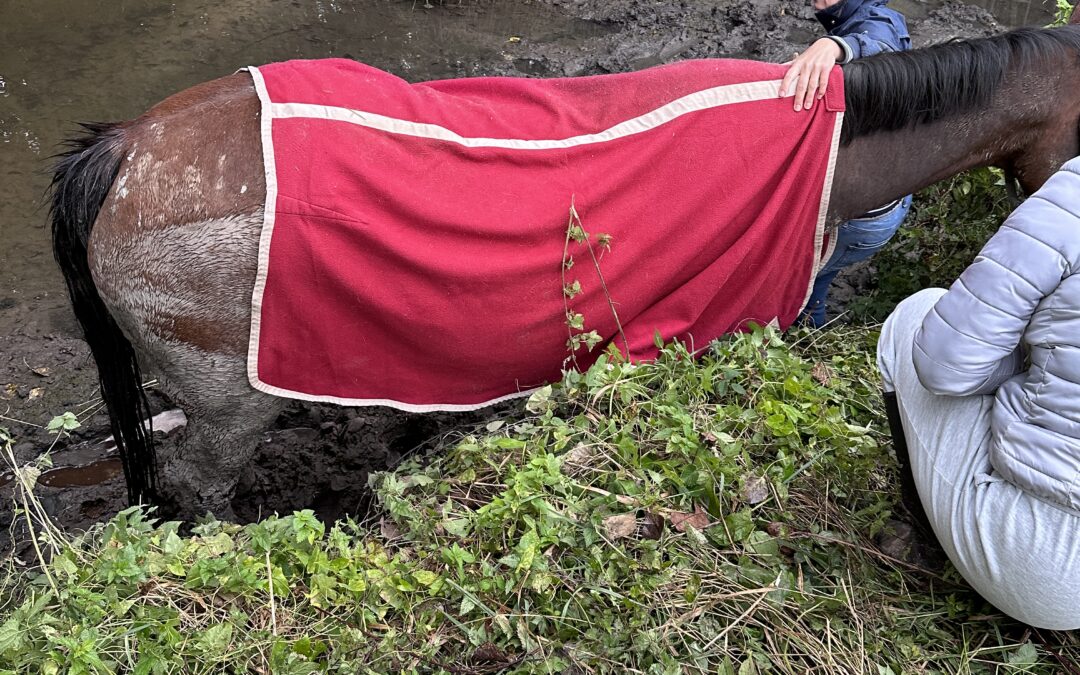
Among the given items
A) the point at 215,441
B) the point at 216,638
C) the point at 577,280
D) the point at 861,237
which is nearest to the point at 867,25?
the point at 861,237

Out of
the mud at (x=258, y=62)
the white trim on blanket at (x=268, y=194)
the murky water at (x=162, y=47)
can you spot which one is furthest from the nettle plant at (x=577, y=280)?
the murky water at (x=162, y=47)

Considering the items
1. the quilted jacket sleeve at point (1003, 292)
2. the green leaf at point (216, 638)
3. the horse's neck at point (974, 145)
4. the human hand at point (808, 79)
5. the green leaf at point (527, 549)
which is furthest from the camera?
the horse's neck at point (974, 145)

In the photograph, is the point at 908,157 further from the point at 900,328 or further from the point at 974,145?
the point at 900,328

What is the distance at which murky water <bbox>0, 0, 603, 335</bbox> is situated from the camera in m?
5.10

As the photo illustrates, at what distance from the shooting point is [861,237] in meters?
3.54

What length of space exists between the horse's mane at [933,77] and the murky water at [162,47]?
3424 millimetres

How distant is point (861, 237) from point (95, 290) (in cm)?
288

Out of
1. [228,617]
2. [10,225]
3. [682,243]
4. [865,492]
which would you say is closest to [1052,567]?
[865,492]

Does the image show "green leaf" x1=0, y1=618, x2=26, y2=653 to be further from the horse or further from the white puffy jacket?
the white puffy jacket

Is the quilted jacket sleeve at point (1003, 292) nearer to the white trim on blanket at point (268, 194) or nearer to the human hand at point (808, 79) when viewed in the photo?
the human hand at point (808, 79)

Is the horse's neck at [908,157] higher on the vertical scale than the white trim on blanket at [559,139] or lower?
lower

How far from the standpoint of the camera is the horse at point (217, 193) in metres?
2.51

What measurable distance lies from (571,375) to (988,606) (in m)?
1.41

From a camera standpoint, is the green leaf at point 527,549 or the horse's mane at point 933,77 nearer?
the green leaf at point 527,549
